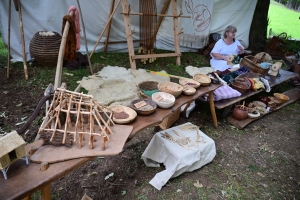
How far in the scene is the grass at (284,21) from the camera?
36.7 ft

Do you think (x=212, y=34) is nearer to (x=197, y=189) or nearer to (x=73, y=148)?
(x=197, y=189)

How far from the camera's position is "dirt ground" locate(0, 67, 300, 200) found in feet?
7.68

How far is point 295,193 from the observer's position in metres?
2.53

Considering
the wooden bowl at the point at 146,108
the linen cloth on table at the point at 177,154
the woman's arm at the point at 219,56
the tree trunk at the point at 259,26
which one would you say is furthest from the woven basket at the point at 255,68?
the tree trunk at the point at 259,26

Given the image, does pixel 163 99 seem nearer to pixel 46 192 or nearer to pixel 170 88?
pixel 170 88

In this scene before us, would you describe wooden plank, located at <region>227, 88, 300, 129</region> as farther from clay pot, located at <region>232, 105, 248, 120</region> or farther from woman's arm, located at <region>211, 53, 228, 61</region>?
woman's arm, located at <region>211, 53, 228, 61</region>

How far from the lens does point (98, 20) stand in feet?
18.6

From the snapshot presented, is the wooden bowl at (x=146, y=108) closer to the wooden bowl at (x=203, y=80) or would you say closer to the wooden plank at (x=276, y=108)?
the wooden bowl at (x=203, y=80)

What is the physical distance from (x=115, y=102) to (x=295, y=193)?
2.98 meters

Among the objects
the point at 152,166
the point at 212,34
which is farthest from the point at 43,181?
the point at 212,34

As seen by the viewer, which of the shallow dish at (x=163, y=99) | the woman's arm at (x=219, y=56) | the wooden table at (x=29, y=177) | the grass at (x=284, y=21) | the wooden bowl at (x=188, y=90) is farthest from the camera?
the grass at (x=284, y=21)

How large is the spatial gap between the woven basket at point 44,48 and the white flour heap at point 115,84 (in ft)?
3.24

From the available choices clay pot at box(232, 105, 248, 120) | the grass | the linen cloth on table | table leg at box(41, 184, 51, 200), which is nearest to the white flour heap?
the linen cloth on table

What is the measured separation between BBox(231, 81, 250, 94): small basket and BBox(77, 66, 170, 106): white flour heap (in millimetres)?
1514
